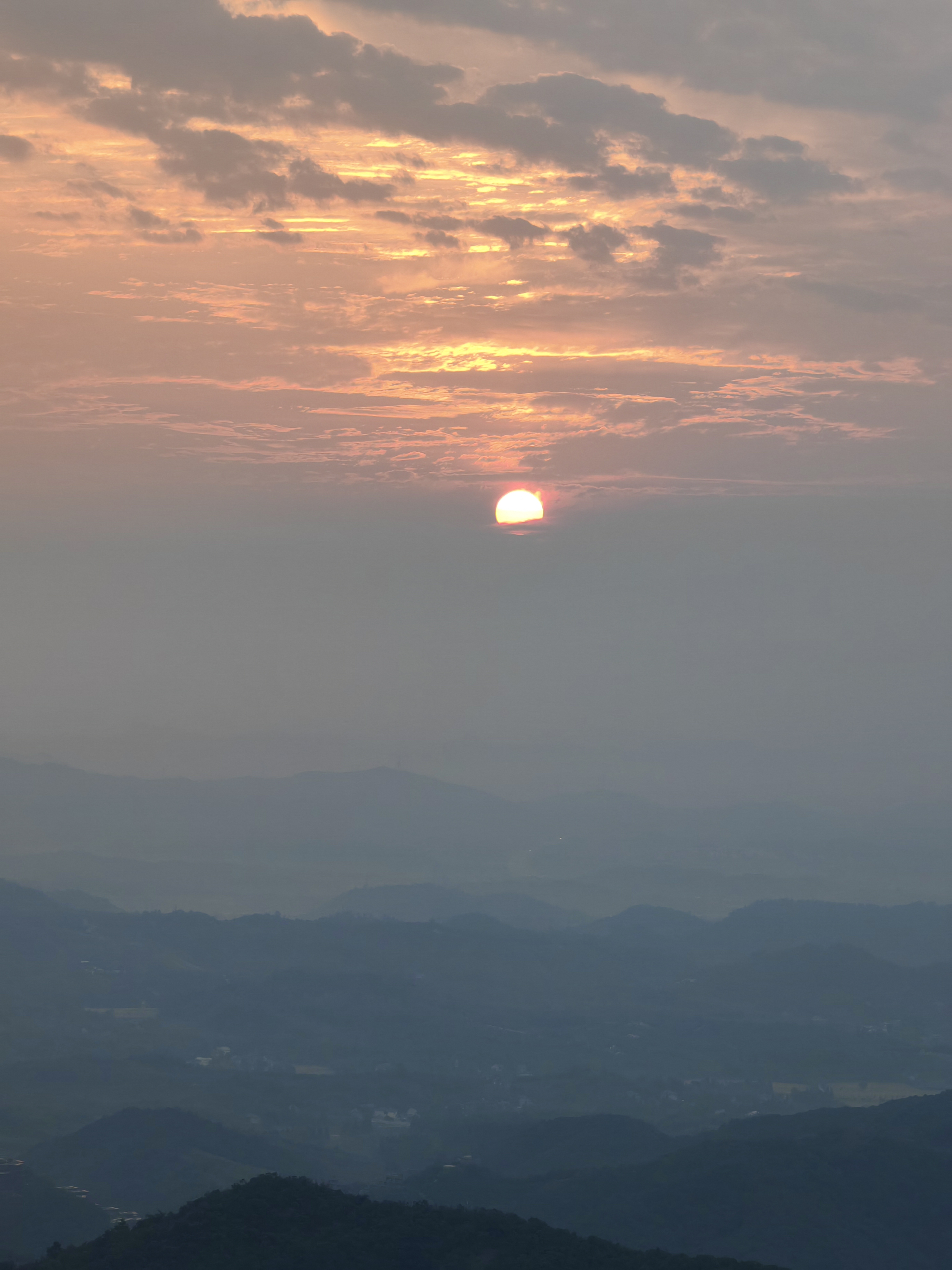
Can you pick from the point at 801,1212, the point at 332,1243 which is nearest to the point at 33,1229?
the point at 332,1243

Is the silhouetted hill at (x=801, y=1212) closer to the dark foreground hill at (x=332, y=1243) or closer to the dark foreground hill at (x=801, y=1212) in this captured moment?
the dark foreground hill at (x=801, y=1212)

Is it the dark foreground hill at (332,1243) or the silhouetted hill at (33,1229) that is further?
the silhouetted hill at (33,1229)

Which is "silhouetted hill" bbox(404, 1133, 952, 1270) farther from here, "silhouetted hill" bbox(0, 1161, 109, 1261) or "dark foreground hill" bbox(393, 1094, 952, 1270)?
"silhouetted hill" bbox(0, 1161, 109, 1261)

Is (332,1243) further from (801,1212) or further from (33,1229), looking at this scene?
(33,1229)

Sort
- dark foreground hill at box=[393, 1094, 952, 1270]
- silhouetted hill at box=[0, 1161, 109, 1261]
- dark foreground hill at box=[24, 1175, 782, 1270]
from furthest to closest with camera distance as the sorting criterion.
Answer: silhouetted hill at box=[0, 1161, 109, 1261], dark foreground hill at box=[393, 1094, 952, 1270], dark foreground hill at box=[24, 1175, 782, 1270]

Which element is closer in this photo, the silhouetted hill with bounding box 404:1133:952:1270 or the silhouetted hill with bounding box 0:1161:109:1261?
the silhouetted hill with bounding box 404:1133:952:1270

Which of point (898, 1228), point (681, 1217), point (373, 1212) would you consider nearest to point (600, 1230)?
point (681, 1217)

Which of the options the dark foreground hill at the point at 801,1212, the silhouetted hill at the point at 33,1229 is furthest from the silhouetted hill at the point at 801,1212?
the silhouetted hill at the point at 33,1229

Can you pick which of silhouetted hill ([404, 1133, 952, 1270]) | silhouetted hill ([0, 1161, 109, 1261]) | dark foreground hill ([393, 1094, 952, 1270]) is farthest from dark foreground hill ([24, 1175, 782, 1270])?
silhouetted hill ([0, 1161, 109, 1261])
